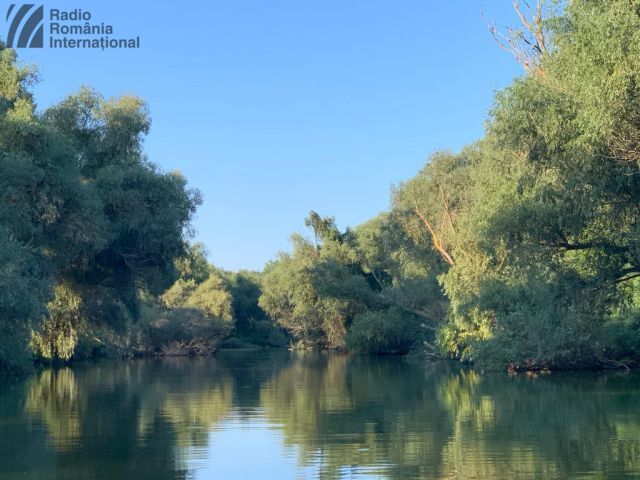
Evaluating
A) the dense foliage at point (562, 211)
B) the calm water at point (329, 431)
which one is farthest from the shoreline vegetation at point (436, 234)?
the calm water at point (329, 431)

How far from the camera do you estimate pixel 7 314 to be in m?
22.3

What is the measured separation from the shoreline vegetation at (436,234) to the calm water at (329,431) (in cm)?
274

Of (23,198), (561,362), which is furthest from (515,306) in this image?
(23,198)

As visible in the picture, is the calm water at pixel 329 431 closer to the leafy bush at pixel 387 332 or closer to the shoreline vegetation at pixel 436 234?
the shoreline vegetation at pixel 436 234

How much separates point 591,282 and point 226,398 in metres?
12.8

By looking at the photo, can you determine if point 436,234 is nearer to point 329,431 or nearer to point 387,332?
point 387,332

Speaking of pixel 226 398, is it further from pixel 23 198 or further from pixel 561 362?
pixel 561 362

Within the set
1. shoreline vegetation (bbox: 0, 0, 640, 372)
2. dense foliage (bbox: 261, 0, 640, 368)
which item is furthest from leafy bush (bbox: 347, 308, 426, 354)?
dense foliage (bbox: 261, 0, 640, 368)

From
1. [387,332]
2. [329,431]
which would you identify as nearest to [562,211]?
[329,431]

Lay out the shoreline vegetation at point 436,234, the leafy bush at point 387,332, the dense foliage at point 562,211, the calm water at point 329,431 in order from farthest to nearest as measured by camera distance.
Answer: the leafy bush at point 387,332 < the shoreline vegetation at point 436,234 < the dense foliage at point 562,211 < the calm water at point 329,431

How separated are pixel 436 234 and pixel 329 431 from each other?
33672 millimetres

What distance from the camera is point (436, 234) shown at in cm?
5056

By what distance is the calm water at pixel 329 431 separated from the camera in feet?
43.5

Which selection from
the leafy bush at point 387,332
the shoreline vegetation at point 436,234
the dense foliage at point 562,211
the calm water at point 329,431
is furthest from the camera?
the leafy bush at point 387,332
